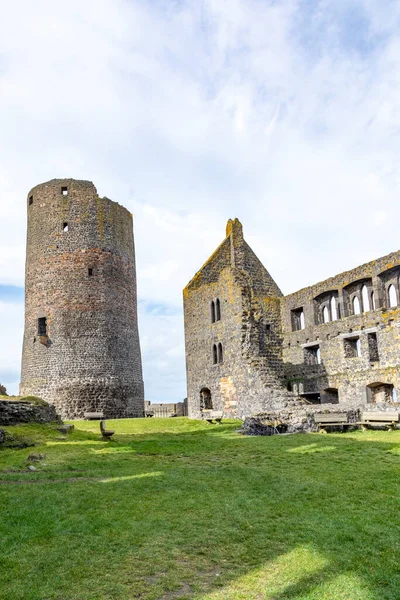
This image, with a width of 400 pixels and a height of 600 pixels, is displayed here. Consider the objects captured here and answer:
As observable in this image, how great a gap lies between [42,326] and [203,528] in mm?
30627

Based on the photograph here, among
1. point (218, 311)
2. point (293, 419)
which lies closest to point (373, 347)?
point (218, 311)

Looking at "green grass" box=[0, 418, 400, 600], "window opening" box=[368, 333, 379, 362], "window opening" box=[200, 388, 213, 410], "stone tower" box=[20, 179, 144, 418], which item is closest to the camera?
"green grass" box=[0, 418, 400, 600]

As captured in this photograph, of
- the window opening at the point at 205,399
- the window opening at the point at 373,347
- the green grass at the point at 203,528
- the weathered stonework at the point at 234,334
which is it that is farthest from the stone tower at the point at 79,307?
the green grass at the point at 203,528

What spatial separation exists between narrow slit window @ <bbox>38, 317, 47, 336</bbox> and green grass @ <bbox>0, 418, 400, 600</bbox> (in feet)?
78.3

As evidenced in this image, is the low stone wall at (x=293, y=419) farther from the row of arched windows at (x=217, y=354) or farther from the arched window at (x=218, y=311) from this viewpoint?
the arched window at (x=218, y=311)

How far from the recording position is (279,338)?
3253 cm

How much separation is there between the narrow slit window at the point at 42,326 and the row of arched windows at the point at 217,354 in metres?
11.7

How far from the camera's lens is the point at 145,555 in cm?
Result: 625

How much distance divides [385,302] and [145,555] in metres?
25.7

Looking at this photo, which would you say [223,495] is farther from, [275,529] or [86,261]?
[86,261]

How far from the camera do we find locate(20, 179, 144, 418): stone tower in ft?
113

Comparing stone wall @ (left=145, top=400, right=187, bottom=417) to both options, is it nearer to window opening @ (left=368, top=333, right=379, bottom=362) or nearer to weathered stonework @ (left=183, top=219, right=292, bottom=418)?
weathered stonework @ (left=183, top=219, right=292, bottom=418)

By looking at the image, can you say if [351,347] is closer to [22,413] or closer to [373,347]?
[373,347]

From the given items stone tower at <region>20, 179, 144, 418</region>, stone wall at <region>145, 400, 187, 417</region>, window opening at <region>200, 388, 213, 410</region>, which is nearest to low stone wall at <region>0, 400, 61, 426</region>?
window opening at <region>200, 388, 213, 410</region>
